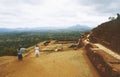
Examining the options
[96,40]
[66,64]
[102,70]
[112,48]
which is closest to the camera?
[102,70]

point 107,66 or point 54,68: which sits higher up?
point 107,66

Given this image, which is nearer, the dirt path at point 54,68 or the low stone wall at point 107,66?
the low stone wall at point 107,66

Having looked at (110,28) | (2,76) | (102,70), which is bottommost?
(2,76)

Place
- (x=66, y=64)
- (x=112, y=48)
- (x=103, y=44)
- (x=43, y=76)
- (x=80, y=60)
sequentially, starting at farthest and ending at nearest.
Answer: (x=103, y=44)
(x=112, y=48)
(x=80, y=60)
(x=66, y=64)
(x=43, y=76)

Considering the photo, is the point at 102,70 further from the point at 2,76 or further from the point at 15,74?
the point at 2,76

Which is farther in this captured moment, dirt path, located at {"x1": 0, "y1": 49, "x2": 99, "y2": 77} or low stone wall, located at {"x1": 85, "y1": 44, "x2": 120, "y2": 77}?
dirt path, located at {"x1": 0, "y1": 49, "x2": 99, "y2": 77}

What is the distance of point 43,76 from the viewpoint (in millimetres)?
11914

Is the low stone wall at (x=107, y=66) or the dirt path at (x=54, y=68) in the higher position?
the low stone wall at (x=107, y=66)

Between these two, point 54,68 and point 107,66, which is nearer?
point 107,66

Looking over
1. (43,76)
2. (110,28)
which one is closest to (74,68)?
(43,76)

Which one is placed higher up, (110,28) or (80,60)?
(110,28)

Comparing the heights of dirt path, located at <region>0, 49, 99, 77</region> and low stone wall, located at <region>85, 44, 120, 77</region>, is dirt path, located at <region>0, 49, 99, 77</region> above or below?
below

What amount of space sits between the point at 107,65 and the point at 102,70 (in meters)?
0.84

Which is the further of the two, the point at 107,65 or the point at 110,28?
the point at 110,28
